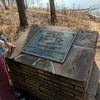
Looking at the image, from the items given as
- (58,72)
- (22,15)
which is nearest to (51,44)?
(58,72)

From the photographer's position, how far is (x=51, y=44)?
10.4 ft

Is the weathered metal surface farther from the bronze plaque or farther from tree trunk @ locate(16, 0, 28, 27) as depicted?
tree trunk @ locate(16, 0, 28, 27)

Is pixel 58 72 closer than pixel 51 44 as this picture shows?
Yes

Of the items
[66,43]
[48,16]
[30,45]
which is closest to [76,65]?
[66,43]

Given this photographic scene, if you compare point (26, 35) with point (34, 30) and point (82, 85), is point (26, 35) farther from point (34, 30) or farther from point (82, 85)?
point (82, 85)

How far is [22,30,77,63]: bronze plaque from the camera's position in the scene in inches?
117

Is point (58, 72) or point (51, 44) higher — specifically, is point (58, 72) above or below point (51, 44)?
below

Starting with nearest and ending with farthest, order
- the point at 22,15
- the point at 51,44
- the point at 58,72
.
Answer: the point at 58,72 → the point at 51,44 → the point at 22,15

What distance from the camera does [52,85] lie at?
9.56 ft

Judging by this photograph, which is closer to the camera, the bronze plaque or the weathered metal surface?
the weathered metal surface

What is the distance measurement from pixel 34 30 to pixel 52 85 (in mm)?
1139

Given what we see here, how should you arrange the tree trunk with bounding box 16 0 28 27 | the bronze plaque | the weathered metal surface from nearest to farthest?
the weathered metal surface, the bronze plaque, the tree trunk with bounding box 16 0 28 27

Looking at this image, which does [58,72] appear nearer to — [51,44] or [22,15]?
[51,44]

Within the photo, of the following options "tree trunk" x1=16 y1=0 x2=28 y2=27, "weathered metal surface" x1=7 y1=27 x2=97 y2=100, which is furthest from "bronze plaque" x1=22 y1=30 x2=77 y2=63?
"tree trunk" x1=16 y1=0 x2=28 y2=27
